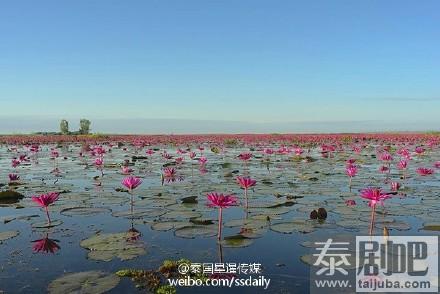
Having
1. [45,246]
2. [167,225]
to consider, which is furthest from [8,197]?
[167,225]

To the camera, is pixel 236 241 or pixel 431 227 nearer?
pixel 236 241

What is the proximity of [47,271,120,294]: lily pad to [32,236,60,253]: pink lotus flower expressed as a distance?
4.06ft

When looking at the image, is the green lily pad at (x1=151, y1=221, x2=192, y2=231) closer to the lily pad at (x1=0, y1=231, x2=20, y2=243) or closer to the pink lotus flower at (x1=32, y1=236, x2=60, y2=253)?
the pink lotus flower at (x1=32, y1=236, x2=60, y2=253)

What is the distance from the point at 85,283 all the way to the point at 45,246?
1813 millimetres

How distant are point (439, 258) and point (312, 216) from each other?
2255 mm

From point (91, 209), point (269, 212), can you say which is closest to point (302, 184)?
point (269, 212)

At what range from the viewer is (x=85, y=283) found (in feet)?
13.5

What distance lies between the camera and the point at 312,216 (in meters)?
6.92

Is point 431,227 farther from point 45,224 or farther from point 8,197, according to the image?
point 8,197

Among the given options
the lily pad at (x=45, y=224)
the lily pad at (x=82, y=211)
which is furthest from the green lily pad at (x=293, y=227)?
the lily pad at (x=45, y=224)

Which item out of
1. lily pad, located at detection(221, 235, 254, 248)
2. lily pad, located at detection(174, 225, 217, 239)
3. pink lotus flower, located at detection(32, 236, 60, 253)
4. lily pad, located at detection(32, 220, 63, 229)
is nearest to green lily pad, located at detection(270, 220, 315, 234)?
lily pad, located at detection(221, 235, 254, 248)

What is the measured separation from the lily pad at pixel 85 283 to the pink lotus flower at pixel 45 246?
1.24 metres

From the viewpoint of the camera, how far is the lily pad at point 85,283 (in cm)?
395

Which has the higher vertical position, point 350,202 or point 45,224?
point 350,202
